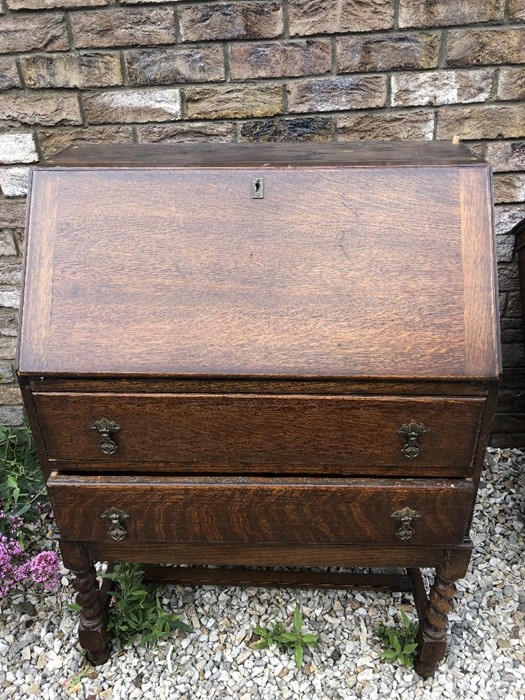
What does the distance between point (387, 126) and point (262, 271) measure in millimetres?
1298

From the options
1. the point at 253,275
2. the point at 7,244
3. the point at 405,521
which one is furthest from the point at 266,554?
the point at 7,244

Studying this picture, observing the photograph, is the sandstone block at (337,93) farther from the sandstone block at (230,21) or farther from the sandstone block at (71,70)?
the sandstone block at (71,70)

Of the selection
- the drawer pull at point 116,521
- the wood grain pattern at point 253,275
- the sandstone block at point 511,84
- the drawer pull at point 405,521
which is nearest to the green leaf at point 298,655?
the drawer pull at point 405,521

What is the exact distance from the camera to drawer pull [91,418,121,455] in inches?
58.6

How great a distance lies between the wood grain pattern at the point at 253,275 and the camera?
1417 millimetres

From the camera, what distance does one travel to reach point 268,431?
1.49 metres

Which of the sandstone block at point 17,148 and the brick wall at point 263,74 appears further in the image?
the sandstone block at point 17,148

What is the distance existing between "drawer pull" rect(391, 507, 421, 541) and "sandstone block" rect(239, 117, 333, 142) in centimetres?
162

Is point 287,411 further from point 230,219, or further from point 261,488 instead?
point 230,219

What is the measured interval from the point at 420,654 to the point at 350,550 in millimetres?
549

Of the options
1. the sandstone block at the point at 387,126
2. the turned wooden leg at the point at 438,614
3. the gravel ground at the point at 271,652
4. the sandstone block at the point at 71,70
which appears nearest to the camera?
the turned wooden leg at the point at 438,614

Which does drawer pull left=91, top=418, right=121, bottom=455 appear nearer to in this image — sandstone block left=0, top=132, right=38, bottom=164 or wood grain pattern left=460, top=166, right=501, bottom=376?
wood grain pattern left=460, top=166, right=501, bottom=376

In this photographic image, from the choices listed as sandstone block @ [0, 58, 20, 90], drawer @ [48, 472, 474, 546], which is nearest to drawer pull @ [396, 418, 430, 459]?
drawer @ [48, 472, 474, 546]

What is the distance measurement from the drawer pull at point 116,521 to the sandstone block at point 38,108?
1.70 meters
